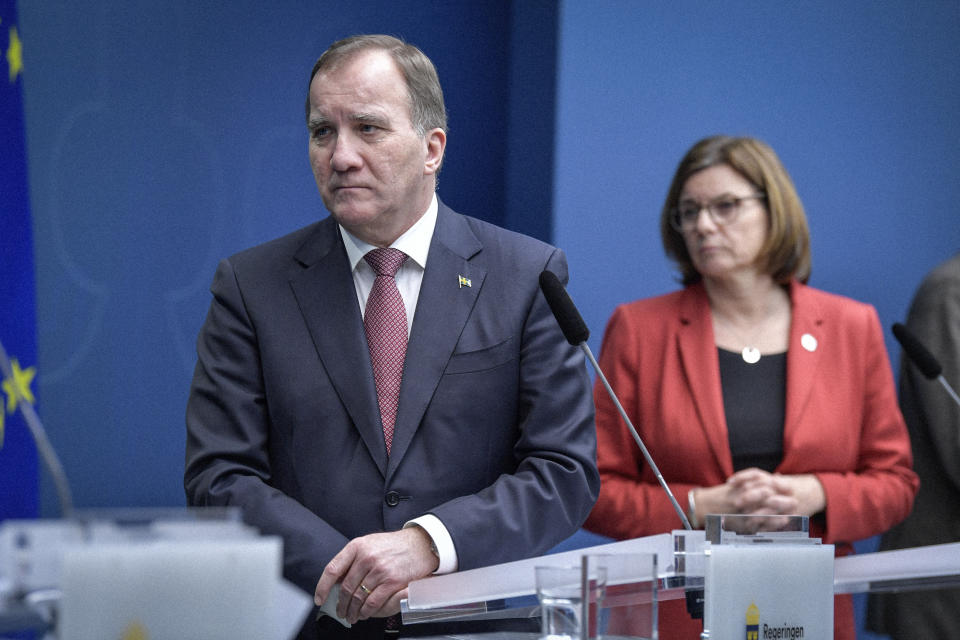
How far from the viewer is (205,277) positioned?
9.75ft

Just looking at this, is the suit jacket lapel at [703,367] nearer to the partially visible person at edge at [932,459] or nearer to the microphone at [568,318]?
the partially visible person at edge at [932,459]

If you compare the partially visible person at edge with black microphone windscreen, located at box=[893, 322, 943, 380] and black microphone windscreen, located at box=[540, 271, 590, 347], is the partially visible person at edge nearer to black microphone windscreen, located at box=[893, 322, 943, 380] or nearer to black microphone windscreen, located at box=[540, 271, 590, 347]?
black microphone windscreen, located at box=[893, 322, 943, 380]

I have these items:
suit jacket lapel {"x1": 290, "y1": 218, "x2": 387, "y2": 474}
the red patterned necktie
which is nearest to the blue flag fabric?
suit jacket lapel {"x1": 290, "y1": 218, "x2": 387, "y2": 474}

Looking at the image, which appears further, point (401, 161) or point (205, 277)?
point (205, 277)

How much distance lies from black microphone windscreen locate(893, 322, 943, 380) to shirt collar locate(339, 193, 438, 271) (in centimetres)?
91

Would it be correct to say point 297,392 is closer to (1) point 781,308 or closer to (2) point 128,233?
(2) point 128,233

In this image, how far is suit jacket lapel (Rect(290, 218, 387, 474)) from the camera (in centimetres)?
197

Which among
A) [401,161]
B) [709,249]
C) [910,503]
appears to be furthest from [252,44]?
[910,503]

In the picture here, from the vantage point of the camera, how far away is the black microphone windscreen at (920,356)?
2.00m

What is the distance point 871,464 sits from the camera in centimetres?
262

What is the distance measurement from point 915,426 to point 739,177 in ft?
2.94

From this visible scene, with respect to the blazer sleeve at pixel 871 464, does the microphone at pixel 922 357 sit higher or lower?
higher

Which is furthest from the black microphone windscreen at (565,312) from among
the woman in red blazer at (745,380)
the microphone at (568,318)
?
the woman in red blazer at (745,380)

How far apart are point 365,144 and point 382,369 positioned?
1.37 ft
